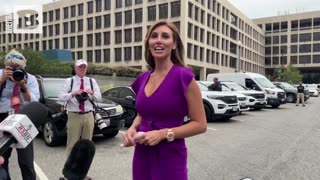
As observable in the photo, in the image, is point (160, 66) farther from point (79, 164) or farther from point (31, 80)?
point (31, 80)

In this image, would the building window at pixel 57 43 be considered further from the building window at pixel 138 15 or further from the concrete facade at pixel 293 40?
the concrete facade at pixel 293 40

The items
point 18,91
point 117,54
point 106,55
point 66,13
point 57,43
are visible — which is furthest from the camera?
point 57,43

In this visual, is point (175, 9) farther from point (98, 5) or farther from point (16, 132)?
point (16, 132)

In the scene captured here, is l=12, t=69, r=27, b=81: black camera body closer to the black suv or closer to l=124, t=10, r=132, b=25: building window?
the black suv

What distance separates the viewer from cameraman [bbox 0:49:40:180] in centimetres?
411

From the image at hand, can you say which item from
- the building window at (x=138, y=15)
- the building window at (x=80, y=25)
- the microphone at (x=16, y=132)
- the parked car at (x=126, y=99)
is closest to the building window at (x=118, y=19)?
the building window at (x=138, y=15)

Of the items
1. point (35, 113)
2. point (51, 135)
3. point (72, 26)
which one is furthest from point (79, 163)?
point (72, 26)

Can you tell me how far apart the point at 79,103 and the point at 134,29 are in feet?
180

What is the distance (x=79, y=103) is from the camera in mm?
6031

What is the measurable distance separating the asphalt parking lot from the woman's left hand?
12.2 feet

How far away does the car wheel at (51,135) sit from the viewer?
8196 mm

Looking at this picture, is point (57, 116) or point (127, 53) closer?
point (57, 116)

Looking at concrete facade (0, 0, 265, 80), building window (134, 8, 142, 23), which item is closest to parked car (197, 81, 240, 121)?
concrete facade (0, 0, 265, 80)

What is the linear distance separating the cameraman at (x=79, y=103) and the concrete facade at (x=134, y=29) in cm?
4452
